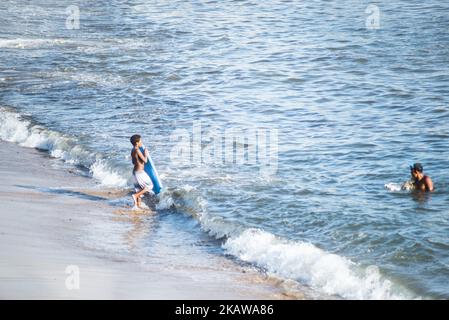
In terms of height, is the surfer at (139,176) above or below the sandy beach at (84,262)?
above

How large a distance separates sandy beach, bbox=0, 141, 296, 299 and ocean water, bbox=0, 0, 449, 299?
904mm

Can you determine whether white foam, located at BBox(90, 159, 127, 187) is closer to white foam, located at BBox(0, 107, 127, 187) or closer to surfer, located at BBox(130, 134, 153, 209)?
white foam, located at BBox(0, 107, 127, 187)

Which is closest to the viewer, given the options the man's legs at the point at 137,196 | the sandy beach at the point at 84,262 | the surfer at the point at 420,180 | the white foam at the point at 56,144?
the sandy beach at the point at 84,262

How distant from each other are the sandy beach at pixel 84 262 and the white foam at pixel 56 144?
1.35 meters

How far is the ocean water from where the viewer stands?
13.5 metres

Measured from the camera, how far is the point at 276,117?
21.7m

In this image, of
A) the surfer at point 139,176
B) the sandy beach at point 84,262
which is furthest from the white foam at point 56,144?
the surfer at point 139,176

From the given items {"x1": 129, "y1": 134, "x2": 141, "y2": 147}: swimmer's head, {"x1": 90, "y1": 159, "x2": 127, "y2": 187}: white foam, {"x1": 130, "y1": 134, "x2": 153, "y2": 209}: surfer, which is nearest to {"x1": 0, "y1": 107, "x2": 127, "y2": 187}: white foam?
{"x1": 90, "y1": 159, "x2": 127, "y2": 187}: white foam

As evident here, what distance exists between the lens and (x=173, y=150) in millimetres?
19328

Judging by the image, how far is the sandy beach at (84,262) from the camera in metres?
11.0

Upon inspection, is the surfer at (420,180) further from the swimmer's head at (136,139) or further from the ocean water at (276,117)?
the swimmer's head at (136,139)

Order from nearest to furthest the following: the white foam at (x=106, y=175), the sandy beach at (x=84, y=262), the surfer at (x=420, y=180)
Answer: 1. the sandy beach at (x=84, y=262)
2. the surfer at (x=420, y=180)
3. the white foam at (x=106, y=175)

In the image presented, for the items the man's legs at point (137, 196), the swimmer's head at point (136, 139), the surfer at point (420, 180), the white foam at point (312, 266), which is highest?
the swimmer's head at point (136, 139)
